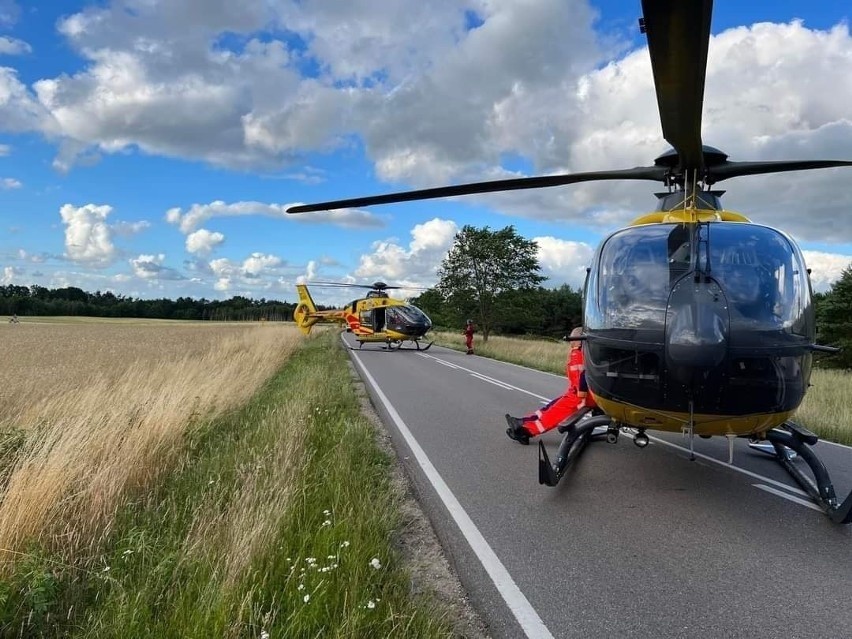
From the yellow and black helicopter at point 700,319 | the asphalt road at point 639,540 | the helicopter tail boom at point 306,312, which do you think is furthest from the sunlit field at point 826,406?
the helicopter tail boom at point 306,312

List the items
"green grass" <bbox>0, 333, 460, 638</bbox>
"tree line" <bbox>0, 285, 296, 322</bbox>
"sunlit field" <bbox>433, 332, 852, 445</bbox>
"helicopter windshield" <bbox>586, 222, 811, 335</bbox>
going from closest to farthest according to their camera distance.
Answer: "green grass" <bbox>0, 333, 460, 638</bbox>, "helicopter windshield" <bbox>586, 222, 811, 335</bbox>, "sunlit field" <bbox>433, 332, 852, 445</bbox>, "tree line" <bbox>0, 285, 296, 322</bbox>

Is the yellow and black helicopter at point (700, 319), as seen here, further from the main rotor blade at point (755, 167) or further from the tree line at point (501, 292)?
the tree line at point (501, 292)

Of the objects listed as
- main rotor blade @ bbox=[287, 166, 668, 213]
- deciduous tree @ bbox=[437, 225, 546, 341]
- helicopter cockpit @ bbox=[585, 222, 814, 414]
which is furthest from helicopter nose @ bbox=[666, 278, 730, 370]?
deciduous tree @ bbox=[437, 225, 546, 341]

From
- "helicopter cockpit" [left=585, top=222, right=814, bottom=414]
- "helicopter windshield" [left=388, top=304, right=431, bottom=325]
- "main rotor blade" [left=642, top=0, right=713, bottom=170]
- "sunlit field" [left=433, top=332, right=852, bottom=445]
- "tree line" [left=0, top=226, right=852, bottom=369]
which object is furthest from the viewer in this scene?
"tree line" [left=0, top=226, right=852, bottom=369]

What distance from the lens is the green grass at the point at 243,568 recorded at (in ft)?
9.30

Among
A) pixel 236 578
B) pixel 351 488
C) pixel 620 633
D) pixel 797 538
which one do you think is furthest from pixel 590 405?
pixel 236 578

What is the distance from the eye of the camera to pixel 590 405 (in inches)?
241

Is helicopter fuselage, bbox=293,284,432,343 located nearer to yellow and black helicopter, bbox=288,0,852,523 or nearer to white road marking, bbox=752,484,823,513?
white road marking, bbox=752,484,823,513

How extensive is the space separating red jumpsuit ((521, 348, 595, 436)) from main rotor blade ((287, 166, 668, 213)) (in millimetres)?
2242

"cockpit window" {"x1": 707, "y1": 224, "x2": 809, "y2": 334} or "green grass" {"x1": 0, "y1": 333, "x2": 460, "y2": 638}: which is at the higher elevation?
"cockpit window" {"x1": 707, "y1": 224, "x2": 809, "y2": 334}

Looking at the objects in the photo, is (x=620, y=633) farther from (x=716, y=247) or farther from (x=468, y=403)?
(x=468, y=403)

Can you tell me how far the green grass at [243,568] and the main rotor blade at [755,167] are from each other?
12.7 feet

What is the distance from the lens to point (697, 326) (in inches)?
156

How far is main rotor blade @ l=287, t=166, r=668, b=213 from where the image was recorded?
16.2 ft
